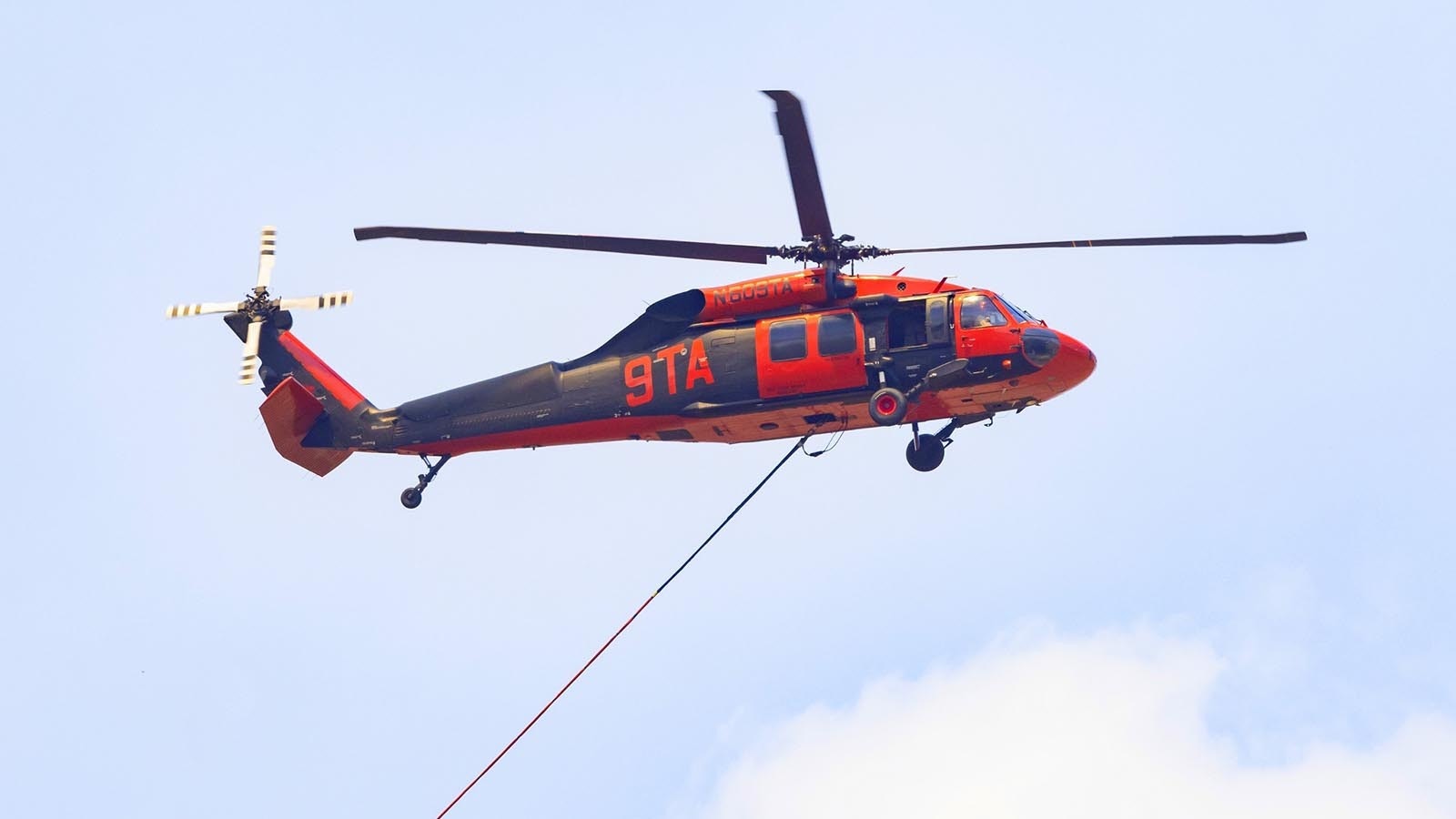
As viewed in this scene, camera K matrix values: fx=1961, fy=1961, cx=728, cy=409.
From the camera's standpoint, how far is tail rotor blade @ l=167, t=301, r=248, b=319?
38438 millimetres

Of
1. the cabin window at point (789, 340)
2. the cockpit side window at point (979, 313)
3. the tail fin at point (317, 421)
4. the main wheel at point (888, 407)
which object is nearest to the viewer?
the main wheel at point (888, 407)

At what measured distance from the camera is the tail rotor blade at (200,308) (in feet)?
126

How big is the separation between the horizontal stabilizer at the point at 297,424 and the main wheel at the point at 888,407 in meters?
11.0

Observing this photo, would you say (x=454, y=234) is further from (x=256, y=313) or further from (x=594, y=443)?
(x=256, y=313)

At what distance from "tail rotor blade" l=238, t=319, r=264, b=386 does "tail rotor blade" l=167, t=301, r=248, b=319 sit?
0.50 meters

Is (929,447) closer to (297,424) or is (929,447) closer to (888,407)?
(888,407)

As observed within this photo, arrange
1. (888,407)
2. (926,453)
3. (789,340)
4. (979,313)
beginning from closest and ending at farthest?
(888,407), (979,313), (789,340), (926,453)

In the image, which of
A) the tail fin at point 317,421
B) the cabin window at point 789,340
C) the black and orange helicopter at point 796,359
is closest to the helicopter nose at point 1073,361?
Answer: the black and orange helicopter at point 796,359

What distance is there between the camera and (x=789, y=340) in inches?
1320

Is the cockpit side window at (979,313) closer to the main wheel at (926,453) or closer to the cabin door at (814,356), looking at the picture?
the cabin door at (814,356)

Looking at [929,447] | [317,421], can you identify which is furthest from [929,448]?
[317,421]

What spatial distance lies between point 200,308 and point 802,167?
1384 centimetres

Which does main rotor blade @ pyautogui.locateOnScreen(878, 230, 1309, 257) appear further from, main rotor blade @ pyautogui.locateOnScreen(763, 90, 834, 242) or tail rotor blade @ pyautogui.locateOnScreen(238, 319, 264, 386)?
tail rotor blade @ pyautogui.locateOnScreen(238, 319, 264, 386)

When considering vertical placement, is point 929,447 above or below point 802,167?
below
